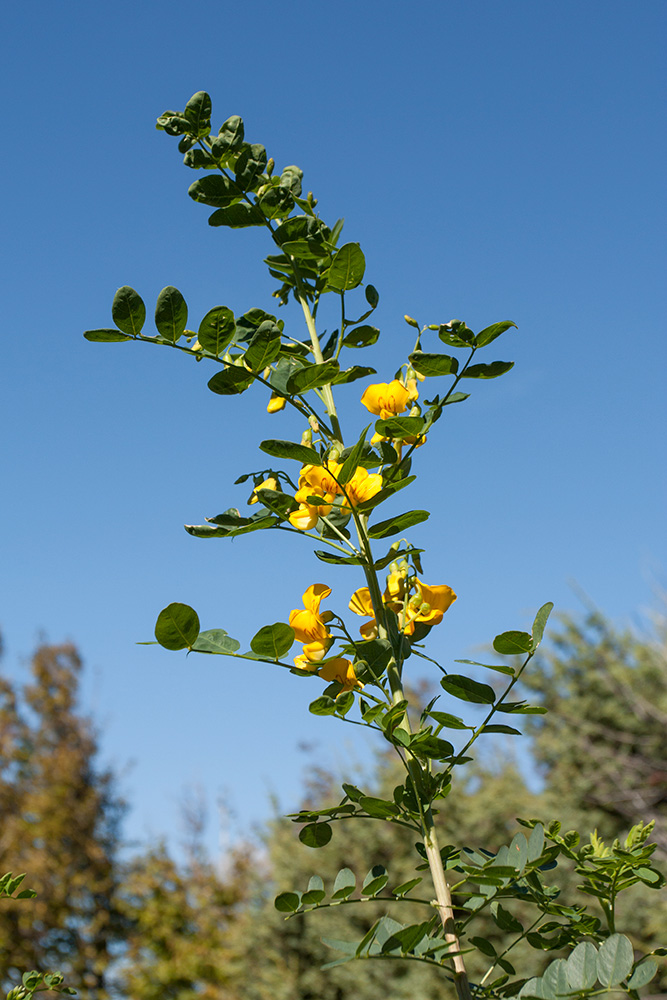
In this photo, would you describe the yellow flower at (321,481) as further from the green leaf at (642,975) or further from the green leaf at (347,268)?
the green leaf at (642,975)

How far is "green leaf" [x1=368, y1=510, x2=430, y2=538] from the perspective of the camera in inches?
34.5

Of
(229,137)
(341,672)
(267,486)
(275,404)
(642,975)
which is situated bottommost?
(642,975)

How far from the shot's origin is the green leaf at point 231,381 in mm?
874

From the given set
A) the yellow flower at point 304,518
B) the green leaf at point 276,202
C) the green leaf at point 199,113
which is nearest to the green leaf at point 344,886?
the yellow flower at point 304,518

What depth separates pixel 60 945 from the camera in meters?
10.7

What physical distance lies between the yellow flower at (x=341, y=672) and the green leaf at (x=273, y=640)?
0.19 feet

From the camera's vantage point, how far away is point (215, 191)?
963mm

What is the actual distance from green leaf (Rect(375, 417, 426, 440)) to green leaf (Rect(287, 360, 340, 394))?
81 mm

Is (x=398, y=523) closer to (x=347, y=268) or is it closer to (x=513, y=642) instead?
(x=513, y=642)

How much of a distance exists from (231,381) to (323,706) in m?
0.40

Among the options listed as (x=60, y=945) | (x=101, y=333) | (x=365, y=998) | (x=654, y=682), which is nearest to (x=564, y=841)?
(x=101, y=333)

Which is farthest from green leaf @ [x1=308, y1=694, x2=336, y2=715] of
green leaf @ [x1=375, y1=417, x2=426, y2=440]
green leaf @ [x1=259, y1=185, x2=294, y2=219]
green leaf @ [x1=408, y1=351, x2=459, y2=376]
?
green leaf @ [x1=259, y1=185, x2=294, y2=219]

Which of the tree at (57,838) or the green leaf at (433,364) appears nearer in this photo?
the green leaf at (433,364)

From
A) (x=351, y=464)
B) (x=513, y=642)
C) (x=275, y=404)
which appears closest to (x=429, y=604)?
(x=513, y=642)
